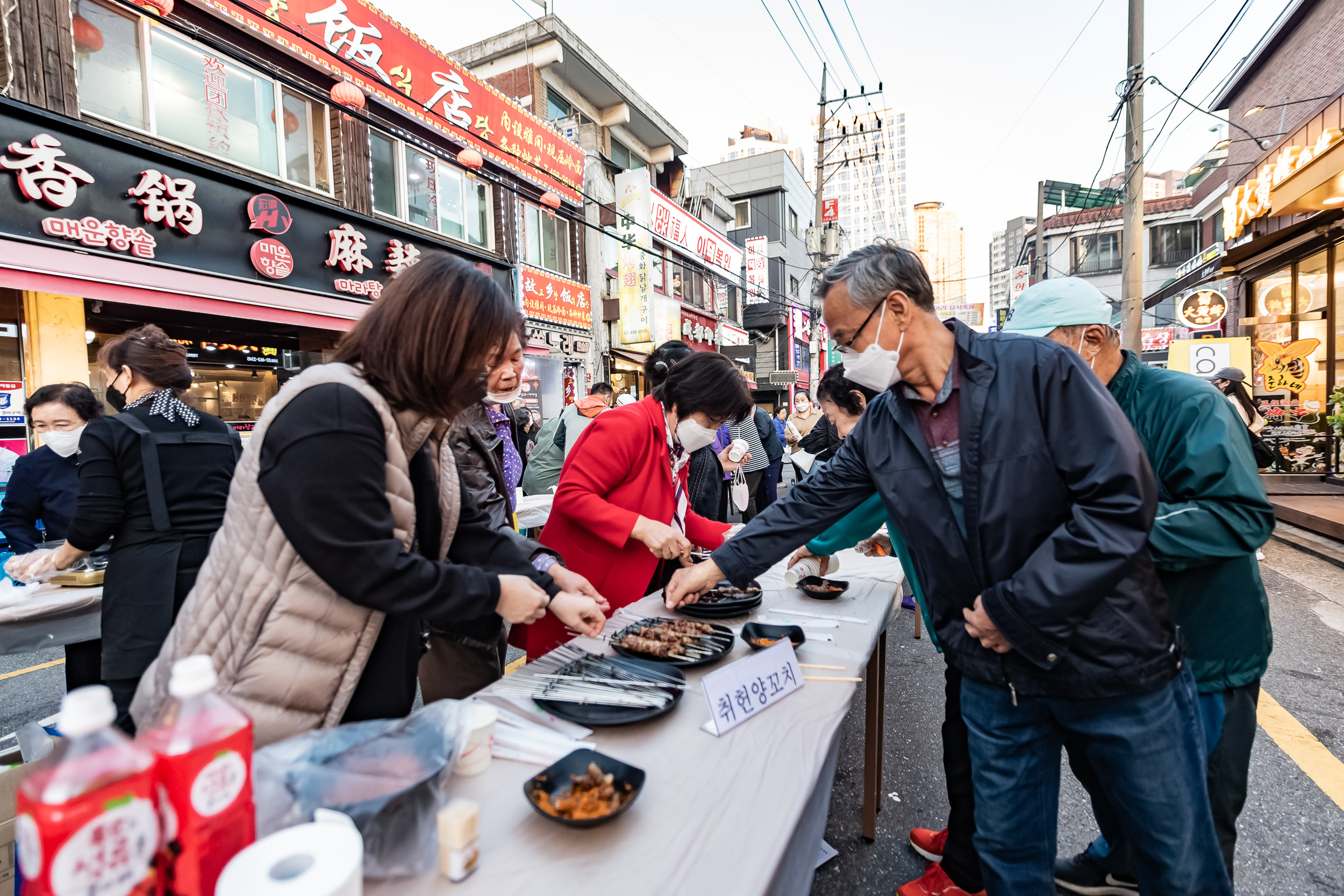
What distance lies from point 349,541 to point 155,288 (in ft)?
24.3

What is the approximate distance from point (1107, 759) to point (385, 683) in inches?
68.5

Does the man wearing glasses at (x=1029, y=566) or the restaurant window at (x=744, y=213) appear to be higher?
the restaurant window at (x=744, y=213)

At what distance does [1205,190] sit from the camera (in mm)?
19188

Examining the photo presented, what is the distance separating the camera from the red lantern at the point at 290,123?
8.38 metres

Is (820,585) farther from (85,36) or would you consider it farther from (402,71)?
(402,71)

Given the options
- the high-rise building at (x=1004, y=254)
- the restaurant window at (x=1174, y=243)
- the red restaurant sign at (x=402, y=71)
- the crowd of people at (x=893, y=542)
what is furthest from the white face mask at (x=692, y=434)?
the high-rise building at (x=1004, y=254)

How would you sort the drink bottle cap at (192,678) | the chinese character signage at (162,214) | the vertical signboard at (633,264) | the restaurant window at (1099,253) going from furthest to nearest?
the restaurant window at (1099,253) < the vertical signboard at (633,264) < the chinese character signage at (162,214) < the drink bottle cap at (192,678)

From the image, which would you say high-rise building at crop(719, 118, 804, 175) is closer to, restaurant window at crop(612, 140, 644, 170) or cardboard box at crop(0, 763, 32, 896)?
restaurant window at crop(612, 140, 644, 170)

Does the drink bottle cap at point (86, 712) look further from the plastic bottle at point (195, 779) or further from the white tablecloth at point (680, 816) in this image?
the white tablecloth at point (680, 816)

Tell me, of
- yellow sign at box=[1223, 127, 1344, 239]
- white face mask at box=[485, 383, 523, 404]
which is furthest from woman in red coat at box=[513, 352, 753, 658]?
yellow sign at box=[1223, 127, 1344, 239]

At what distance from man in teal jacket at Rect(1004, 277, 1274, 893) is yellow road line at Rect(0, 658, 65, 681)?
5.97 meters

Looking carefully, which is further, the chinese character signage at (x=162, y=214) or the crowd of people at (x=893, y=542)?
Result: the chinese character signage at (x=162, y=214)

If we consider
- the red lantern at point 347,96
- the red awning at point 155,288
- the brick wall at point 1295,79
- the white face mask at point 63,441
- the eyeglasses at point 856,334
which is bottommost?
the white face mask at point 63,441

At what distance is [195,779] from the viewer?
29.8 inches
